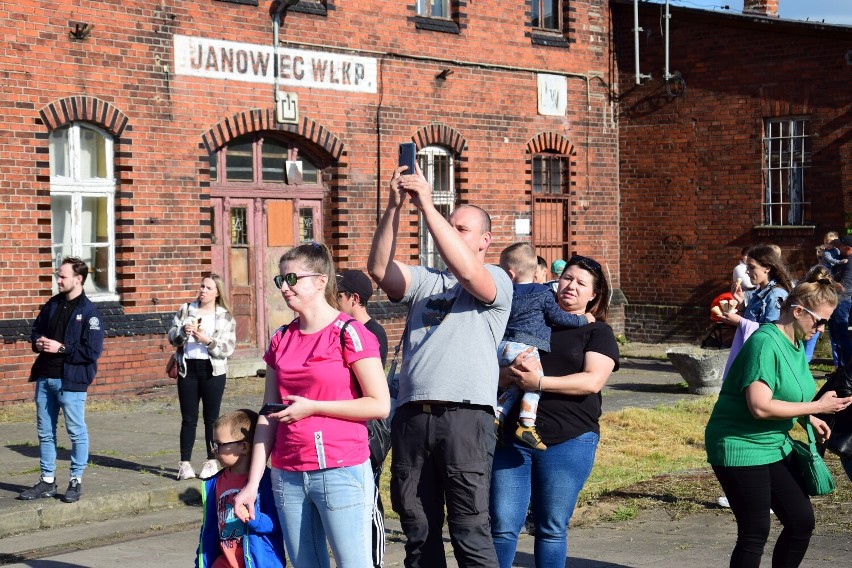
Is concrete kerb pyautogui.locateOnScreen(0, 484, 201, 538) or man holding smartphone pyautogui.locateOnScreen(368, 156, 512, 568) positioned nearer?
man holding smartphone pyautogui.locateOnScreen(368, 156, 512, 568)

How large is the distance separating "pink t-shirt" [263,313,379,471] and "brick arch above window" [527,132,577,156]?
15.5 metres

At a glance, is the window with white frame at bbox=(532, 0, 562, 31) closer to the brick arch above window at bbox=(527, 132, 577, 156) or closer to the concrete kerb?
the brick arch above window at bbox=(527, 132, 577, 156)

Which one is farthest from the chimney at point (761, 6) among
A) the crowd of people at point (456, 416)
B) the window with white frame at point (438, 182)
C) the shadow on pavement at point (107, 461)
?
the crowd of people at point (456, 416)

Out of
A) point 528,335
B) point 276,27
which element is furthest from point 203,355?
point 276,27

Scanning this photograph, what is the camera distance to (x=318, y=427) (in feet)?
16.3

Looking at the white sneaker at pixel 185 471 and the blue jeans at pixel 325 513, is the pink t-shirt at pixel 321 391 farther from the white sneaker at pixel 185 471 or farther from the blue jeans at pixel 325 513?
the white sneaker at pixel 185 471

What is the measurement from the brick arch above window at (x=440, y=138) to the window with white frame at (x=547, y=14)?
2.81 meters

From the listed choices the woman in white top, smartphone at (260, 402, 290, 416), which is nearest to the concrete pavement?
the woman in white top

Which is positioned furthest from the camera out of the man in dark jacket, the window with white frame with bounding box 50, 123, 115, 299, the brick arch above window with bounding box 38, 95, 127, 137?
the window with white frame with bounding box 50, 123, 115, 299

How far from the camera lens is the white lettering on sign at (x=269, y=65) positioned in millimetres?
15742

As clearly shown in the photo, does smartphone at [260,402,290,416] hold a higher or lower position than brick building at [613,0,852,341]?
lower

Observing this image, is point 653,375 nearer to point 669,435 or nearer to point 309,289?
point 669,435

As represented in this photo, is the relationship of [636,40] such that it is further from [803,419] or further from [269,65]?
[803,419]

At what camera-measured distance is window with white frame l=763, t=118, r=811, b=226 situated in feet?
64.8
